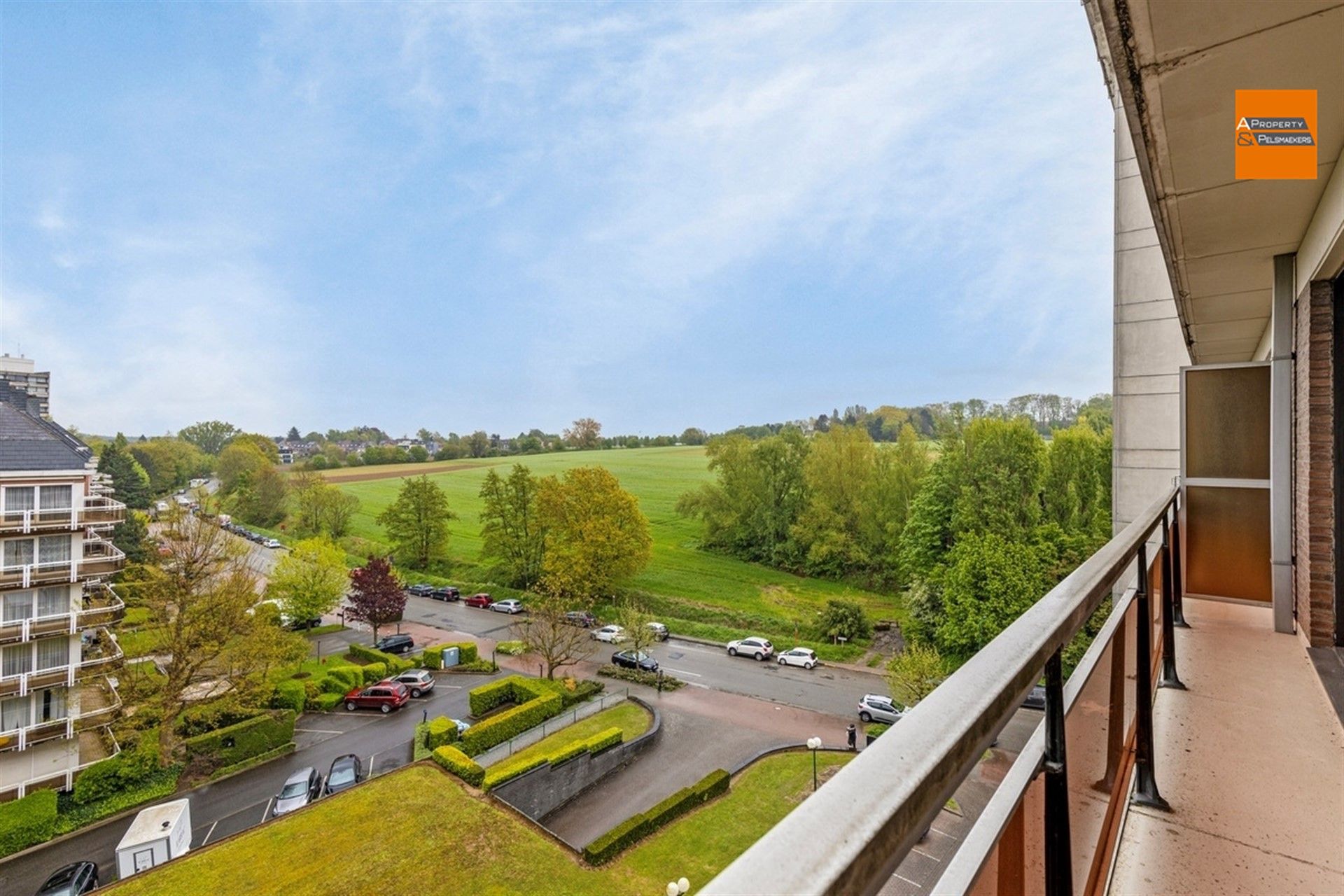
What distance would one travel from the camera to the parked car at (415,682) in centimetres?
1588

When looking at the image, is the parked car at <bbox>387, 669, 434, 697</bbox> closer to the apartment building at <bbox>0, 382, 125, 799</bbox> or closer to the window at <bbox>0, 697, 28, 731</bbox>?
the apartment building at <bbox>0, 382, 125, 799</bbox>

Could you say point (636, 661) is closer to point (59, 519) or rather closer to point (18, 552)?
point (59, 519)

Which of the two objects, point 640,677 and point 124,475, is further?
point 124,475

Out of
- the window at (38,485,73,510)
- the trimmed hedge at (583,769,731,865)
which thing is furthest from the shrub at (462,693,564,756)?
the window at (38,485,73,510)

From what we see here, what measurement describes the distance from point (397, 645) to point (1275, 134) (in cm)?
2222

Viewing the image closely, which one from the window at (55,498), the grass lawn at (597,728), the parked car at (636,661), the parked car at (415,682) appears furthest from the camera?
the parked car at (636,661)

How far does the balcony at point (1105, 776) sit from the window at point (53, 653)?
16183mm

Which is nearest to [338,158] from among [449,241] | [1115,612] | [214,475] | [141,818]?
[449,241]

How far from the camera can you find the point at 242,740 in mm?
12680

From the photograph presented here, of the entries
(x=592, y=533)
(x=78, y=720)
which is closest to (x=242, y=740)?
(x=78, y=720)

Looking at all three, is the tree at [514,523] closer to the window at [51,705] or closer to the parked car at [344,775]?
the parked car at [344,775]

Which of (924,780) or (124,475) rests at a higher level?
(924,780)

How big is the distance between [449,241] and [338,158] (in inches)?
761

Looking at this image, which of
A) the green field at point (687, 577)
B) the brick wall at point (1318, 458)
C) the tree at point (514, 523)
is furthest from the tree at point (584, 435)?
the brick wall at point (1318, 458)
